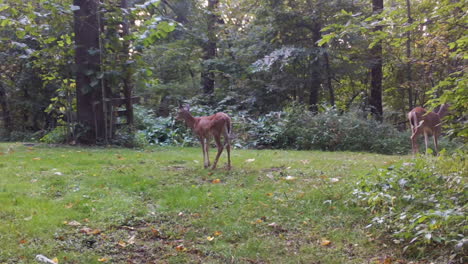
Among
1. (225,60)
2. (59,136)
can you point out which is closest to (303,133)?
(225,60)

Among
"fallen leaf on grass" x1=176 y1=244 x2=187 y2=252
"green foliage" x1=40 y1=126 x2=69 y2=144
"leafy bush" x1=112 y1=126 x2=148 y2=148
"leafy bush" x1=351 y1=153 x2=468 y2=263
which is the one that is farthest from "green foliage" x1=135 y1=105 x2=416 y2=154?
"fallen leaf on grass" x1=176 y1=244 x2=187 y2=252

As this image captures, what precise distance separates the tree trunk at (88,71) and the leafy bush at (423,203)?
8264 mm

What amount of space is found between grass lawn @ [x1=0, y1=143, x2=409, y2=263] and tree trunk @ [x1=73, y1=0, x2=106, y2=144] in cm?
352

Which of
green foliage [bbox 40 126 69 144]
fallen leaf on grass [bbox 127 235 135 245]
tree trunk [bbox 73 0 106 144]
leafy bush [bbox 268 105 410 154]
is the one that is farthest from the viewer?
leafy bush [bbox 268 105 410 154]

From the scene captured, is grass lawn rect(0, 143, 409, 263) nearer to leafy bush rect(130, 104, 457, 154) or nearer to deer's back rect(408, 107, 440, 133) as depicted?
deer's back rect(408, 107, 440, 133)

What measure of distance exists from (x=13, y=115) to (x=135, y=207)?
21962mm

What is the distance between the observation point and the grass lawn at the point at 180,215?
4.49 m

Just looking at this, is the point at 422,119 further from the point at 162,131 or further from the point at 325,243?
the point at 162,131

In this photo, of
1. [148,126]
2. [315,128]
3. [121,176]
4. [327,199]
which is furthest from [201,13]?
[327,199]

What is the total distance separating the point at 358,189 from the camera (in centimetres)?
593

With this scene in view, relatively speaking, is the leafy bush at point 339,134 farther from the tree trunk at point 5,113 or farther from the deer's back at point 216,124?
the tree trunk at point 5,113

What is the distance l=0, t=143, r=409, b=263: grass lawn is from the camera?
449 cm

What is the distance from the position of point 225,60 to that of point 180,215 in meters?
14.9

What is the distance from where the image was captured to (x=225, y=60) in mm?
19891
